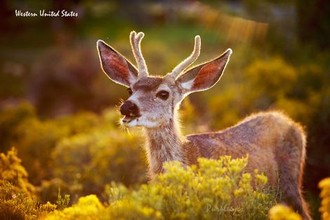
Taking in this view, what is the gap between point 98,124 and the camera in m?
18.3

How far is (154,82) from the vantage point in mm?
9750

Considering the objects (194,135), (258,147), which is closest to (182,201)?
(194,135)

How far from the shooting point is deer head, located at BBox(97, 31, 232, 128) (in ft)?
31.0

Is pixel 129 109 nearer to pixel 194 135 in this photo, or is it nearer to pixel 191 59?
pixel 191 59

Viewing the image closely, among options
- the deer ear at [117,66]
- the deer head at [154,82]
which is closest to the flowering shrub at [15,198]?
the deer head at [154,82]

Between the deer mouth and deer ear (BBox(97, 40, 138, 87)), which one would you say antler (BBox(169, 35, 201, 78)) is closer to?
deer ear (BBox(97, 40, 138, 87))

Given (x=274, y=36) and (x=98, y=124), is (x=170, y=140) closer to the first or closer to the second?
(x=98, y=124)

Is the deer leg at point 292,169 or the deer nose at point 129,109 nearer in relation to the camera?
the deer nose at point 129,109

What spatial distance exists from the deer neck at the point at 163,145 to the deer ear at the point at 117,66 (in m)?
0.83

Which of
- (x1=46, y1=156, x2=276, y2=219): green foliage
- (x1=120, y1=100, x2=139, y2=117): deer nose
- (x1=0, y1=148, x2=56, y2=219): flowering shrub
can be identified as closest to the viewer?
(x1=46, y1=156, x2=276, y2=219): green foliage

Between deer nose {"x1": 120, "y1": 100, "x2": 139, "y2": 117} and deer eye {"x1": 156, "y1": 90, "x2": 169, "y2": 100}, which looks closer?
deer nose {"x1": 120, "y1": 100, "x2": 139, "y2": 117}

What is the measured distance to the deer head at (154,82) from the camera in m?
9.44

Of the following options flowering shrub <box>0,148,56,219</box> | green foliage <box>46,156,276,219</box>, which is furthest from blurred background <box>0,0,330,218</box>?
green foliage <box>46,156,276,219</box>

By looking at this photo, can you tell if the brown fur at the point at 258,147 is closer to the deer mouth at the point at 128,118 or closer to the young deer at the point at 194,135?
the young deer at the point at 194,135
